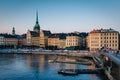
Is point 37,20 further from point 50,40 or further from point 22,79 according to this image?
point 22,79

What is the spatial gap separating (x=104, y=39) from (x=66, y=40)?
90.9 ft

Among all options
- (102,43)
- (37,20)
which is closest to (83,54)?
(102,43)

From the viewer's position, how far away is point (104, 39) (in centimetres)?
11012

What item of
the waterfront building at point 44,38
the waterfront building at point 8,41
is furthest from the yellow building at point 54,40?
the waterfront building at point 8,41

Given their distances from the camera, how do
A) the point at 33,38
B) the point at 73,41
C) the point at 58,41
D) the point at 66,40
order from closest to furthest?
the point at 73,41, the point at 66,40, the point at 58,41, the point at 33,38

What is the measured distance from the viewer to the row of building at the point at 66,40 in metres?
109

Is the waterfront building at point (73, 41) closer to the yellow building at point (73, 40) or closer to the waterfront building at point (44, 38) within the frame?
the yellow building at point (73, 40)

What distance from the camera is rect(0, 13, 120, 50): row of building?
109 metres

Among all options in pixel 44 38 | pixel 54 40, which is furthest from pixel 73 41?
pixel 44 38

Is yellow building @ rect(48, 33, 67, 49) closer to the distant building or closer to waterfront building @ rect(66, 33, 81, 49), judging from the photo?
waterfront building @ rect(66, 33, 81, 49)

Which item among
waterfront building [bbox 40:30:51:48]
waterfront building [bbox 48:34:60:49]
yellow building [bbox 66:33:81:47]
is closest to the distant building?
waterfront building [bbox 40:30:51:48]

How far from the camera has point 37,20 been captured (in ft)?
574

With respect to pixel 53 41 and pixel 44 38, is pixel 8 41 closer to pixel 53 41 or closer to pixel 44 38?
pixel 44 38

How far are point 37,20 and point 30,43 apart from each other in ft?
71.6
